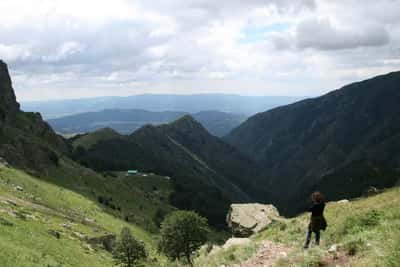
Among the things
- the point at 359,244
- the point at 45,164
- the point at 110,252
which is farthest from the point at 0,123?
the point at 359,244

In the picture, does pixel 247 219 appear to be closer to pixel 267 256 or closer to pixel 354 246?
pixel 267 256

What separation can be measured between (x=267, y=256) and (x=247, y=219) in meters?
36.0

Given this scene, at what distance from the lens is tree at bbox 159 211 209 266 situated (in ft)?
177

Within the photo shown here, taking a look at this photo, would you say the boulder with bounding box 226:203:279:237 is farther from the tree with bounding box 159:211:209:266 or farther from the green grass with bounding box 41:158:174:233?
the green grass with bounding box 41:158:174:233

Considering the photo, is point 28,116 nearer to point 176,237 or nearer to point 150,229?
point 150,229

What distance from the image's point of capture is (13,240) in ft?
105

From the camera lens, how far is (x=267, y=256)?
2194 centimetres

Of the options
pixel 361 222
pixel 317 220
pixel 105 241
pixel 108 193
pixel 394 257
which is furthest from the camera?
pixel 108 193


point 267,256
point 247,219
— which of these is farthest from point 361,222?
point 247,219

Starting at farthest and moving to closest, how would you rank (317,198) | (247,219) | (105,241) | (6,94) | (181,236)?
(6,94) → (105,241) → (247,219) → (181,236) → (317,198)

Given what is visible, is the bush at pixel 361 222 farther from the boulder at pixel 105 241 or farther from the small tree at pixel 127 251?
the boulder at pixel 105 241

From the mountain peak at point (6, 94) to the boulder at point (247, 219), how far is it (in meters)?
91.4

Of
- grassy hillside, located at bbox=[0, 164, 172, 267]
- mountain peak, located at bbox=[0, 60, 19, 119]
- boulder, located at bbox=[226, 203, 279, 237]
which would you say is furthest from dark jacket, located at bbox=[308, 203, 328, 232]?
mountain peak, located at bbox=[0, 60, 19, 119]

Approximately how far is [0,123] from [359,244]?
11344 cm
